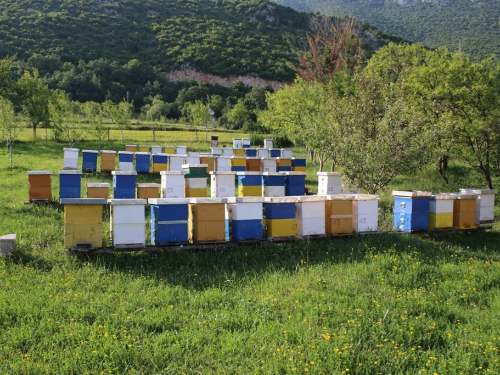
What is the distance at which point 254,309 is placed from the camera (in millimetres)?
6125

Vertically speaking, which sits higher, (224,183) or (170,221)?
(224,183)

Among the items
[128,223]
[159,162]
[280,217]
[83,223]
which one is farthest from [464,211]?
[159,162]

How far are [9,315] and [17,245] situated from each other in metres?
2.80

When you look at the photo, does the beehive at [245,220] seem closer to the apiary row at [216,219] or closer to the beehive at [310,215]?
the apiary row at [216,219]

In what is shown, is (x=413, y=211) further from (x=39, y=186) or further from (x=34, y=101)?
(x=34, y=101)

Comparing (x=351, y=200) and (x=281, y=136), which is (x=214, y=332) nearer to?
(x=351, y=200)

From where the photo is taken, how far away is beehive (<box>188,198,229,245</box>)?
813cm

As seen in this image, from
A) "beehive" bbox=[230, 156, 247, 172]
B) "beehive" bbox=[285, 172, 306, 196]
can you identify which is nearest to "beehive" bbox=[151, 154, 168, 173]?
"beehive" bbox=[230, 156, 247, 172]

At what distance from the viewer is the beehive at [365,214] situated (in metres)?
9.51

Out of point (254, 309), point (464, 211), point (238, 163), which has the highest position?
point (238, 163)

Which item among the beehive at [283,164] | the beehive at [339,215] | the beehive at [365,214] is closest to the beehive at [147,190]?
the beehive at [339,215]

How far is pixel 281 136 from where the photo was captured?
123 ft

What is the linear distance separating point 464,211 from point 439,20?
287ft

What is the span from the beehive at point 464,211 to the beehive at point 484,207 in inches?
12.1
